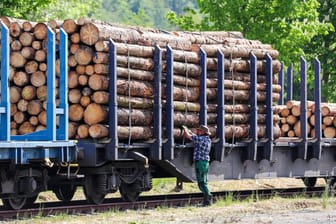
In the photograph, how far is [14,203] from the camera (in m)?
16.8

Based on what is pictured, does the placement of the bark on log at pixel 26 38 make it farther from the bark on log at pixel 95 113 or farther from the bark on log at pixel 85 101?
the bark on log at pixel 95 113

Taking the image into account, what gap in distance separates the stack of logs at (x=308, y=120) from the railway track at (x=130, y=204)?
1.66 metres

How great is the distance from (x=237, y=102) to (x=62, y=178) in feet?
15.3

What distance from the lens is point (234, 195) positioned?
68.9 feet

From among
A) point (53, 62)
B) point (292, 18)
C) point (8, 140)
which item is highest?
point (292, 18)

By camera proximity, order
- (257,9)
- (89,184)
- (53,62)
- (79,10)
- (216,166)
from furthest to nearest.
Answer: (79,10), (257,9), (216,166), (89,184), (53,62)

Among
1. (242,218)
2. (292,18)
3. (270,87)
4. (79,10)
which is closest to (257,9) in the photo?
(292,18)

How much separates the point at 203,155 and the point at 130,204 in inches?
66.3

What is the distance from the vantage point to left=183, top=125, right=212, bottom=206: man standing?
18.4 m

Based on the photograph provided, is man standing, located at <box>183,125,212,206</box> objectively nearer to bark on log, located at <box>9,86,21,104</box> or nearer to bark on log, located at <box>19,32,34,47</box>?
bark on log, located at <box>9,86,21,104</box>

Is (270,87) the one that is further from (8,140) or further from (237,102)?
(8,140)

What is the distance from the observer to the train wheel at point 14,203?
54.9 ft

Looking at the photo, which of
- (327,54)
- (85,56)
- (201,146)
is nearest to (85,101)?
(85,56)

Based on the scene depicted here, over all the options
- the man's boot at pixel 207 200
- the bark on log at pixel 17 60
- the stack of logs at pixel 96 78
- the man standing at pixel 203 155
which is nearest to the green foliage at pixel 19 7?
the stack of logs at pixel 96 78
